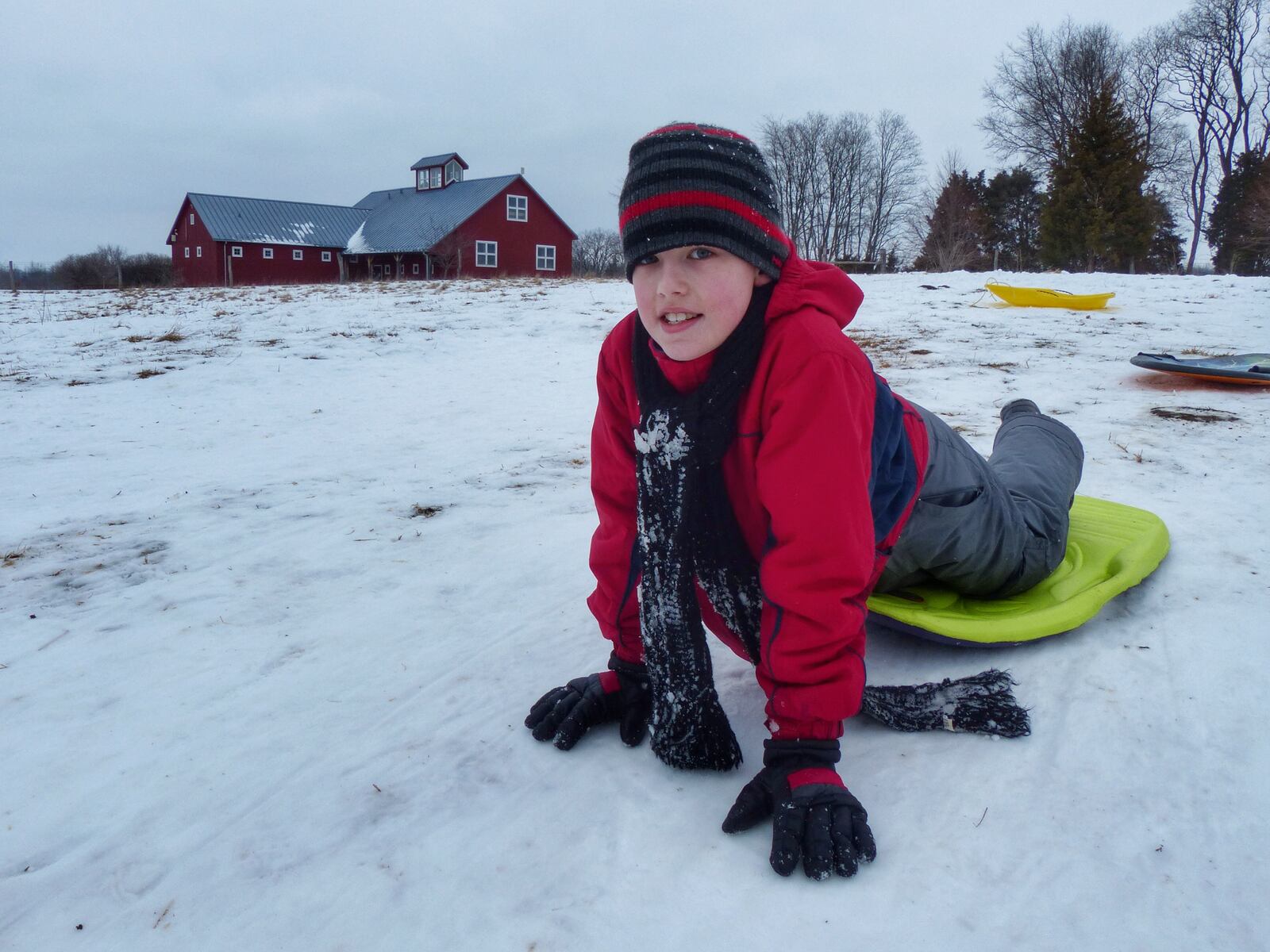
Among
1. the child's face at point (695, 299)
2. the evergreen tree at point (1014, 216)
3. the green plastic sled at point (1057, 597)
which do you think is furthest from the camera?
the evergreen tree at point (1014, 216)

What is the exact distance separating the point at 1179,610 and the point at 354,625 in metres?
2.10

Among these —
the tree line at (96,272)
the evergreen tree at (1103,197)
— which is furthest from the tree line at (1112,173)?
the tree line at (96,272)

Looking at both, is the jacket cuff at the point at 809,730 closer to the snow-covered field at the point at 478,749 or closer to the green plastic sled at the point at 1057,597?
the snow-covered field at the point at 478,749

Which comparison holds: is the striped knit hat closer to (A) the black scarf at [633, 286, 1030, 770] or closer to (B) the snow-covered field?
(A) the black scarf at [633, 286, 1030, 770]

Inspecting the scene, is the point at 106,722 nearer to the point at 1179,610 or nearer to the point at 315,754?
the point at 315,754

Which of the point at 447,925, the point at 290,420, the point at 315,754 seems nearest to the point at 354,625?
the point at 315,754

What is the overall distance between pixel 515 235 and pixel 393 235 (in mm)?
4374

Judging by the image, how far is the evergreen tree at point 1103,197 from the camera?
22.0 m

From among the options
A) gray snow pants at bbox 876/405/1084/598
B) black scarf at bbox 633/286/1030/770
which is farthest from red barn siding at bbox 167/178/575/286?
black scarf at bbox 633/286/1030/770

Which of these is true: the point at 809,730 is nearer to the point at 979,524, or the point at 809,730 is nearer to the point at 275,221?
the point at 979,524

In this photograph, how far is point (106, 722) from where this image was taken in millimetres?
1650

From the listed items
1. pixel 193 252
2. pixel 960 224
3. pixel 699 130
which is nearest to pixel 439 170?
pixel 193 252

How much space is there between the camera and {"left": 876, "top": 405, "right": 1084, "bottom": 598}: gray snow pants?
179cm

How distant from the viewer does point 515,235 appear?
89.2 feet
